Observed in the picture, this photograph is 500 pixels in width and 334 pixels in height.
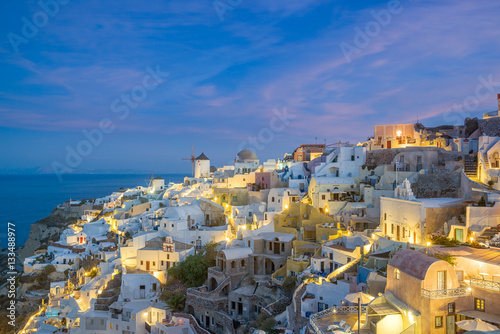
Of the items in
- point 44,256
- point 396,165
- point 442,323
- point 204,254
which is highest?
point 396,165

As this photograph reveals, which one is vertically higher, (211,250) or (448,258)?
(448,258)

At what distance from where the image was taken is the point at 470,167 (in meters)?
24.7

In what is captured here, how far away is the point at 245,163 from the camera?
49.9 m

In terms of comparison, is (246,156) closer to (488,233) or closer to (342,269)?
(342,269)

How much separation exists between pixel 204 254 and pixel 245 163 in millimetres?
23165

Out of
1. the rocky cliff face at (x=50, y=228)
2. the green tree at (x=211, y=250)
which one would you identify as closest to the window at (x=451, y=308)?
the green tree at (x=211, y=250)

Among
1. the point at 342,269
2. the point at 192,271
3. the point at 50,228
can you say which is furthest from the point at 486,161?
the point at 50,228

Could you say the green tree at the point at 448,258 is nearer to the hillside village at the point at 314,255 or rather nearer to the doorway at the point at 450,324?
the hillside village at the point at 314,255

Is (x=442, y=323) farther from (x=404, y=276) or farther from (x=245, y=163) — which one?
(x=245, y=163)

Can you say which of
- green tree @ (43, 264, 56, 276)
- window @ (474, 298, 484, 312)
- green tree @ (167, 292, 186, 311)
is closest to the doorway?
window @ (474, 298, 484, 312)

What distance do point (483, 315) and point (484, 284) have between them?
94cm

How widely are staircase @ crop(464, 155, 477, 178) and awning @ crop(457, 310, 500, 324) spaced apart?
14351 millimetres

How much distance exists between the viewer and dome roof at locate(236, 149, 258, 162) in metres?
53.9

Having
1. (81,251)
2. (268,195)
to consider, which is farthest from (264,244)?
(81,251)
